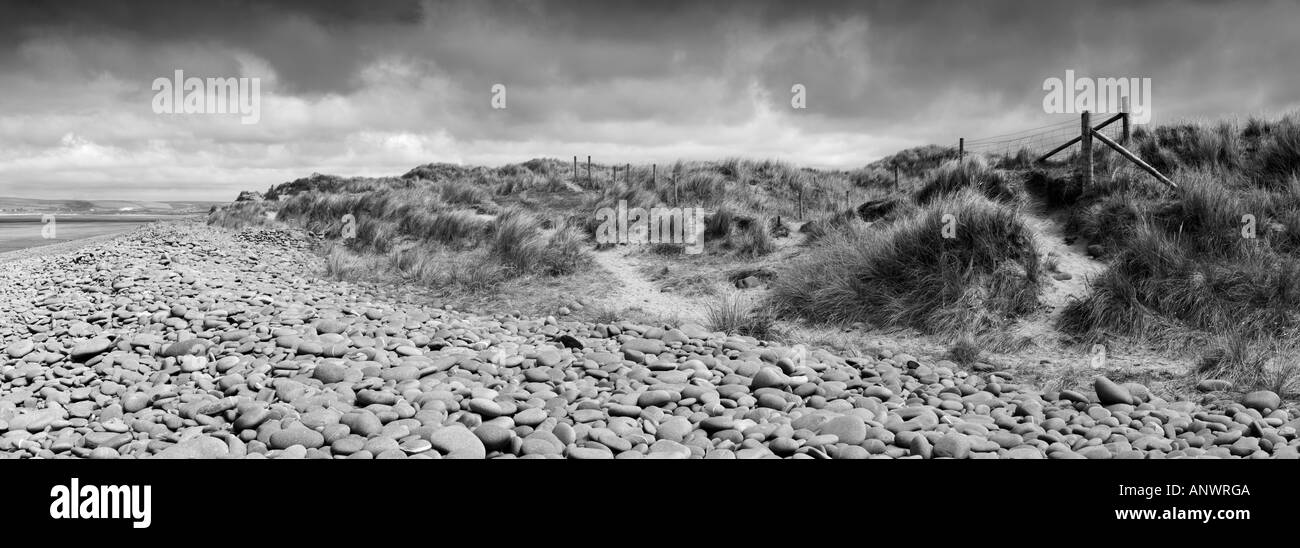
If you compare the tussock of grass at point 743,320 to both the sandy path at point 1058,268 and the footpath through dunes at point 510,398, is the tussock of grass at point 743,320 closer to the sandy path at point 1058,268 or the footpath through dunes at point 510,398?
the footpath through dunes at point 510,398

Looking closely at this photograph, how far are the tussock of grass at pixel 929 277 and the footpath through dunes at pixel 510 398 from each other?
99 centimetres

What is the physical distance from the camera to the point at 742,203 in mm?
15922

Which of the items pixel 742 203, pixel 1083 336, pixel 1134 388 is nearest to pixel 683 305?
pixel 1083 336

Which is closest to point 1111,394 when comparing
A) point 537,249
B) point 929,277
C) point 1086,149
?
point 929,277

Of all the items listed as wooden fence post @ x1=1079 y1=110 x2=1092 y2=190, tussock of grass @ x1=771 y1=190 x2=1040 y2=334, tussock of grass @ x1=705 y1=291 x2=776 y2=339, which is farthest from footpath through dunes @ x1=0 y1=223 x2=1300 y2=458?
wooden fence post @ x1=1079 y1=110 x2=1092 y2=190

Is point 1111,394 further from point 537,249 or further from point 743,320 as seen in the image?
point 537,249

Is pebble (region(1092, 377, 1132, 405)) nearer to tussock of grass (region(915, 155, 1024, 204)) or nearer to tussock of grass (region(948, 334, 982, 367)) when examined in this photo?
tussock of grass (region(948, 334, 982, 367))

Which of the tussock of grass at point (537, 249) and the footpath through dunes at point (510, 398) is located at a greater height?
the tussock of grass at point (537, 249)

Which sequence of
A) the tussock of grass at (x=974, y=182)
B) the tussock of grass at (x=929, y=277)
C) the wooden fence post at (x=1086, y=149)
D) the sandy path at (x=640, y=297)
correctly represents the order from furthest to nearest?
the tussock of grass at (x=974, y=182) → the wooden fence post at (x=1086, y=149) → the sandy path at (x=640, y=297) → the tussock of grass at (x=929, y=277)

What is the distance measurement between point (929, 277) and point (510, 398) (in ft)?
15.8

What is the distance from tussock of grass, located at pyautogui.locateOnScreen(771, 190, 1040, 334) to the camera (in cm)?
700

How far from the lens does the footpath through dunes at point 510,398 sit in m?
3.85

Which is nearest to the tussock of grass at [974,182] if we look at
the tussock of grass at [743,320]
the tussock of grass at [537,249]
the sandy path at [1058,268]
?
the sandy path at [1058,268]

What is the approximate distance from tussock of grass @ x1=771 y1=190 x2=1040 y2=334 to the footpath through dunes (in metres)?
0.99
